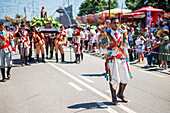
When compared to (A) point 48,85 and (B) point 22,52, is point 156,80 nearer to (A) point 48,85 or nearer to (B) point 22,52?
(A) point 48,85

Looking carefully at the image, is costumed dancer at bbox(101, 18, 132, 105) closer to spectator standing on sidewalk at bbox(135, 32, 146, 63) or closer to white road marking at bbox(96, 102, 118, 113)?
white road marking at bbox(96, 102, 118, 113)

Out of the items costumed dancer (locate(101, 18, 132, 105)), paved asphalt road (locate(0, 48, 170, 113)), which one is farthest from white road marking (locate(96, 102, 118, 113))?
costumed dancer (locate(101, 18, 132, 105))

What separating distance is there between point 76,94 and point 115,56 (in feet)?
5.89

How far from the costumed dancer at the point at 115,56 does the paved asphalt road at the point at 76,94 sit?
2.03 feet

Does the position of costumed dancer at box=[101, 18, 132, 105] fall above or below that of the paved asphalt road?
above

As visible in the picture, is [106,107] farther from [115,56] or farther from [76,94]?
[76,94]

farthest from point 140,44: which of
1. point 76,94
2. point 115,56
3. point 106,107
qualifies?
point 106,107

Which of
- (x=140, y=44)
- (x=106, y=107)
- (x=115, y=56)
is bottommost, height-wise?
(x=106, y=107)

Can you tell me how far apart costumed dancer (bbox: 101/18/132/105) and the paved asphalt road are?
24.4 inches

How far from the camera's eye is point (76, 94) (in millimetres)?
6730

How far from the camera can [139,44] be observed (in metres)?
13.3

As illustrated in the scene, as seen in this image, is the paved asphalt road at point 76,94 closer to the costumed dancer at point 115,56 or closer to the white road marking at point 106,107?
the white road marking at point 106,107

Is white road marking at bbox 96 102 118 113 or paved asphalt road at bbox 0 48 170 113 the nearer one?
white road marking at bbox 96 102 118 113

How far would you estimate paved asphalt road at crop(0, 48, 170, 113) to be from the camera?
18.0 ft
